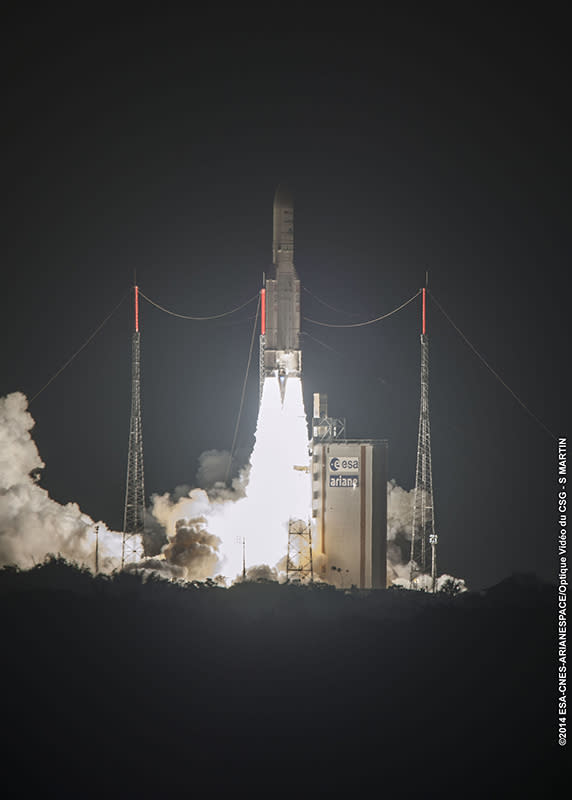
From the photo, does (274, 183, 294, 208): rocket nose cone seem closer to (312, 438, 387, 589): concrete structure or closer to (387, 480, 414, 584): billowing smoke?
(312, 438, 387, 589): concrete structure

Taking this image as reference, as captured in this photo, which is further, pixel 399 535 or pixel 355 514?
pixel 399 535

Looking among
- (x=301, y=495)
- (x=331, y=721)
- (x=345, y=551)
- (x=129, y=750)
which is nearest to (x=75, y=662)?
(x=129, y=750)

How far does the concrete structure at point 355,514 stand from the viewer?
39.2 meters

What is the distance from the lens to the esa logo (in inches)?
1543

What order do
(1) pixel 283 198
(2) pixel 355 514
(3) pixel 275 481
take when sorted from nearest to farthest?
(2) pixel 355 514 < (1) pixel 283 198 < (3) pixel 275 481

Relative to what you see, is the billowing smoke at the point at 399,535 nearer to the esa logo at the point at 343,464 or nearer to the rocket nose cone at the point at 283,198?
the esa logo at the point at 343,464

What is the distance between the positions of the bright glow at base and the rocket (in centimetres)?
59

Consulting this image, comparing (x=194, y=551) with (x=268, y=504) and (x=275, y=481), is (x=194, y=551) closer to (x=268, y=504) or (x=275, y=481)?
(x=268, y=504)

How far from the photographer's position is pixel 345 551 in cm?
3931

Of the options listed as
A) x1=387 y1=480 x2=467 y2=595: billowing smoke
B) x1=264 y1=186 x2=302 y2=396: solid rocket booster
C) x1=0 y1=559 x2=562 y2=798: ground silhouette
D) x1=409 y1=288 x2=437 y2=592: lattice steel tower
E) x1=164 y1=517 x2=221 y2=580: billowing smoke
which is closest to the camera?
x1=0 y1=559 x2=562 y2=798: ground silhouette

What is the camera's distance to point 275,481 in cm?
4431

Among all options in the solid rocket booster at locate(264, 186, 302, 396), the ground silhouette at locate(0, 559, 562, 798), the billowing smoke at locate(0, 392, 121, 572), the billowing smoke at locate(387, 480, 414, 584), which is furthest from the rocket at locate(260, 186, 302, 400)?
the ground silhouette at locate(0, 559, 562, 798)

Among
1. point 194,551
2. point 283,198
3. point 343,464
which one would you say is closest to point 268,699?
point 343,464

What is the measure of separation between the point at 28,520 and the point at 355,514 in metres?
14.5
